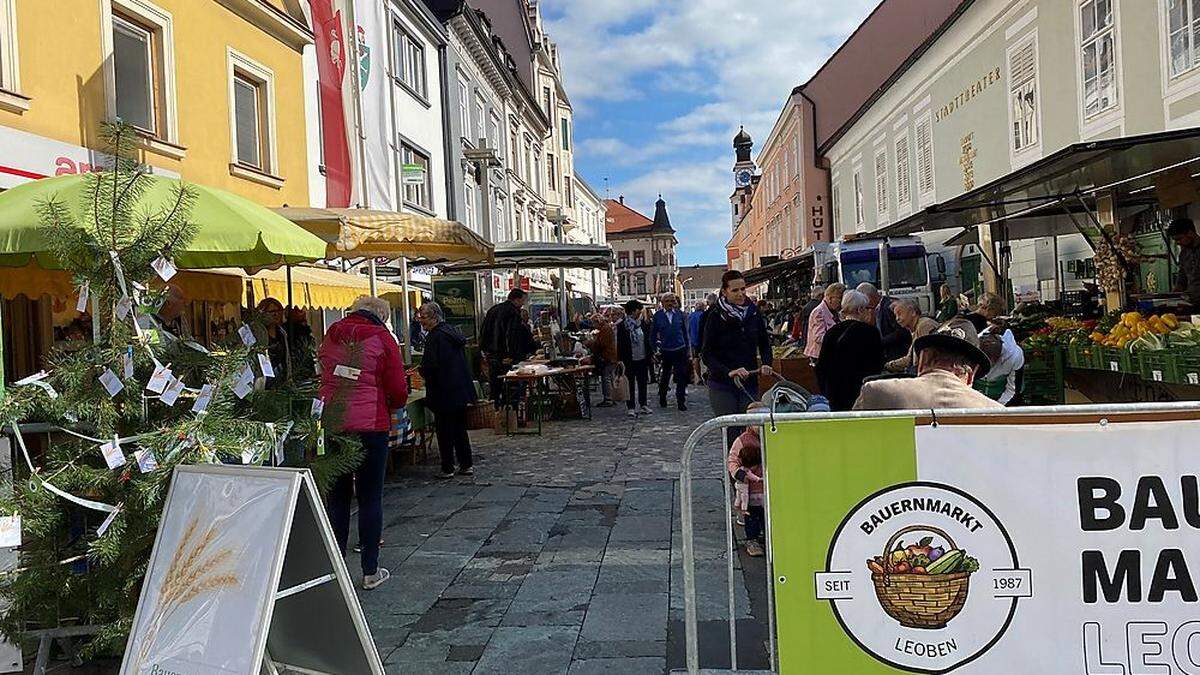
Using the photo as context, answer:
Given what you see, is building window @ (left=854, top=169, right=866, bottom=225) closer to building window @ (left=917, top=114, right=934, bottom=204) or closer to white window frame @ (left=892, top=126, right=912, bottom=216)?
white window frame @ (left=892, top=126, right=912, bottom=216)

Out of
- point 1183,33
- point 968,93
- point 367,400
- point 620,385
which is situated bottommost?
point 620,385

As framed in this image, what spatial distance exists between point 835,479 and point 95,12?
34.3ft

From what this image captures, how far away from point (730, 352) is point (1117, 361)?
10.5 ft

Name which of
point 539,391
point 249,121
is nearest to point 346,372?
point 539,391

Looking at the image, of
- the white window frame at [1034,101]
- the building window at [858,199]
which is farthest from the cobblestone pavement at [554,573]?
the building window at [858,199]

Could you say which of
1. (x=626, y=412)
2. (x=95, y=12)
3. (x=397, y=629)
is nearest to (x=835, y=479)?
(x=397, y=629)

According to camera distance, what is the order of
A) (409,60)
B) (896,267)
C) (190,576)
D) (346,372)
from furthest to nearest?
1. (409,60)
2. (896,267)
3. (346,372)
4. (190,576)

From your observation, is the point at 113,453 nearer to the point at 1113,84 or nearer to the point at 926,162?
the point at 1113,84

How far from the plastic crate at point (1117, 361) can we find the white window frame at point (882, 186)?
2331 cm

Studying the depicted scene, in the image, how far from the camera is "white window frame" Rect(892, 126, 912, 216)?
27.5m

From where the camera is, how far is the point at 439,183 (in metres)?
27.8

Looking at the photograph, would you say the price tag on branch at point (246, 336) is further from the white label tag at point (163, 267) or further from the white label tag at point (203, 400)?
the white label tag at point (163, 267)

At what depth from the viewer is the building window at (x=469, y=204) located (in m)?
30.4

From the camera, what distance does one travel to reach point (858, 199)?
35.1 metres
